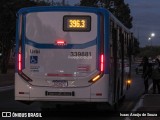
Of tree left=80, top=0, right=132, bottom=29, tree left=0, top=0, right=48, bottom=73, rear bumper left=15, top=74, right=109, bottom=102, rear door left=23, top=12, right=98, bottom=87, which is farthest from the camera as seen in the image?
tree left=80, top=0, right=132, bottom=29

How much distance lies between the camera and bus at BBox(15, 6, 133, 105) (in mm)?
15359

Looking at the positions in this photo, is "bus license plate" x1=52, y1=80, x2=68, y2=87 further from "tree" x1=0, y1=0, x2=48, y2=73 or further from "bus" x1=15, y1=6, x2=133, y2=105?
"tree" x1=0, y1=0, x2=48, y2=73

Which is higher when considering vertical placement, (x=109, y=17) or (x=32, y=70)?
(x=109, y=17)

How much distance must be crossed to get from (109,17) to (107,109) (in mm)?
3124

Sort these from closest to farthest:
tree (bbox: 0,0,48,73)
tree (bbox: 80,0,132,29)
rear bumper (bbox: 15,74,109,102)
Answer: rear bumper (bbox: 15,74,109,102), tree (bbox: 0,0,48,73), tree (bbox: 80,0,132,29)

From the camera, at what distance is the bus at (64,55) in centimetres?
1536

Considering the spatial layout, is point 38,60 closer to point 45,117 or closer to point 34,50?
point 34,50

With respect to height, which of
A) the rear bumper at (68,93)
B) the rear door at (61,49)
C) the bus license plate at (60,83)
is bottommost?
the rear bumper at (68,93)

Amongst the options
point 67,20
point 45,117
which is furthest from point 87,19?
point 45,117

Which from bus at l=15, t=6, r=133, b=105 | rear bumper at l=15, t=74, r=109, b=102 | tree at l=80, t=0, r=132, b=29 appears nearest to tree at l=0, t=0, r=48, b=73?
tree at l=80, t=0, r=132, b=29

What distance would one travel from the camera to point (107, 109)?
17.2 m

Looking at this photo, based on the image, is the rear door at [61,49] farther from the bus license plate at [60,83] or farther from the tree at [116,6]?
the tree at [116,6]

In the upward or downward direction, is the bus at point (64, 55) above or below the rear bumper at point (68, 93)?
above

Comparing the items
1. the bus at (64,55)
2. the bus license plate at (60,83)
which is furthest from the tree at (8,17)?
the bus license plate at (60,83)
